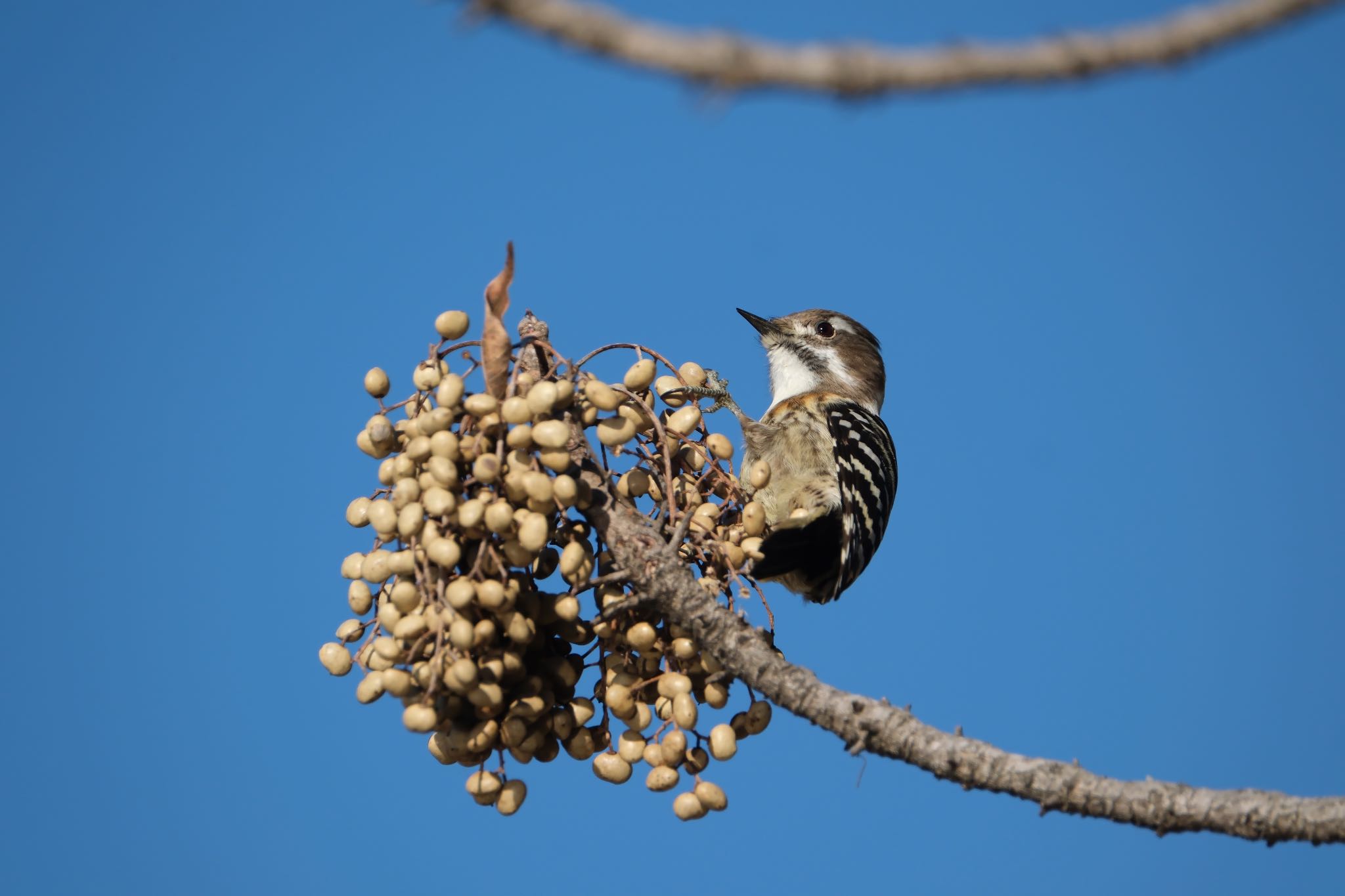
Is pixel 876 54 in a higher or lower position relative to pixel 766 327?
lower

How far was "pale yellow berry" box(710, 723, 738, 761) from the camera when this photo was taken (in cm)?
390

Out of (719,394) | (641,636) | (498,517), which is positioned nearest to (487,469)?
(498,517)

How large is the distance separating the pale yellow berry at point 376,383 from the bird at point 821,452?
1686mm

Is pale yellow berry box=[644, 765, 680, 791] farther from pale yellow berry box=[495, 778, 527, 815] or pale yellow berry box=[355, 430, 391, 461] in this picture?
pale yellow berry box=[355, 430, 391, 461]

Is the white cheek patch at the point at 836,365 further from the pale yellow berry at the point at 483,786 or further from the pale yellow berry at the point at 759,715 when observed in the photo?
the pale yellow berry at the point at 483,786

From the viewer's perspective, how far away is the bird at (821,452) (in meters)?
6.16

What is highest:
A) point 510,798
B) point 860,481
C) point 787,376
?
point 787,376

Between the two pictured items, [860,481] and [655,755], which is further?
[860,481]

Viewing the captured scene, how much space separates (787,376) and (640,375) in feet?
14.3

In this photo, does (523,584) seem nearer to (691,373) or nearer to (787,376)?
(691,373)

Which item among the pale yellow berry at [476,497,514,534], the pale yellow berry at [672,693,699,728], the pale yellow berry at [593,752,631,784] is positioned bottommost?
the pale yellow berry at [593,752,631,784]

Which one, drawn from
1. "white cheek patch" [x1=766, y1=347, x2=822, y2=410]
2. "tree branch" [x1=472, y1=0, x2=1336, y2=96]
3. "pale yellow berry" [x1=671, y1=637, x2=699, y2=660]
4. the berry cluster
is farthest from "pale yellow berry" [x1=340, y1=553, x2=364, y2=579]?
"white cheek patch" [x1=766, y1=347, x2=822, y2=410]

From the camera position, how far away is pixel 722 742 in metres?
3.90

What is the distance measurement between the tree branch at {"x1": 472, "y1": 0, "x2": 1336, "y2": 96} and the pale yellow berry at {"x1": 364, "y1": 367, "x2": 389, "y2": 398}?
8.03 feet
